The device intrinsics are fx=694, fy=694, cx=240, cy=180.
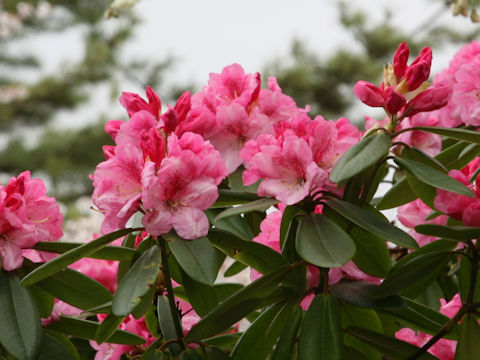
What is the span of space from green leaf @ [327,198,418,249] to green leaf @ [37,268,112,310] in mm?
251

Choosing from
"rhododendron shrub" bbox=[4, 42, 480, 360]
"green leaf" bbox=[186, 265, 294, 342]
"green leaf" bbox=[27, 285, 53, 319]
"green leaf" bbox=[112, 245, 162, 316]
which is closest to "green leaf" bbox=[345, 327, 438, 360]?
"rhododendron shrub" bbox=[4, 42, 480, 360]

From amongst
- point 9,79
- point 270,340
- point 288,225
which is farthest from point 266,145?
point 9,79

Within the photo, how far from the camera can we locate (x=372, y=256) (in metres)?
0.65

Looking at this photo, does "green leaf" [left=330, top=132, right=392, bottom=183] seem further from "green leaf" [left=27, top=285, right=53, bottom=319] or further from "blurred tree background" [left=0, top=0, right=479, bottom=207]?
"blurred tree background" [left=0, top=0, right=479, bottom=207]

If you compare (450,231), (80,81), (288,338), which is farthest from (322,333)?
(80,81)

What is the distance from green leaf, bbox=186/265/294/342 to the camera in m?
0.59

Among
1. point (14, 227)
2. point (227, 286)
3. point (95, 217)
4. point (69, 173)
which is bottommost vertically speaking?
point (69, 173)

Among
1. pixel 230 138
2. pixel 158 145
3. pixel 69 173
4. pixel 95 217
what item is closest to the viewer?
pixel 158 145

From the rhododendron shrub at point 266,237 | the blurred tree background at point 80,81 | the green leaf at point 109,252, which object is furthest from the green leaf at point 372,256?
the blurred tree background at point 80,81

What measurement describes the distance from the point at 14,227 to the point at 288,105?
1.05ft

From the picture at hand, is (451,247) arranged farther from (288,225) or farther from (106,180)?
(106,180)

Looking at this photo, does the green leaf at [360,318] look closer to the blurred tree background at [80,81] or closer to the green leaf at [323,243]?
the green leaf at [323,243]

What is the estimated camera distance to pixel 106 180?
0.64 m

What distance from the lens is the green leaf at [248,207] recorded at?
1.94 ft
